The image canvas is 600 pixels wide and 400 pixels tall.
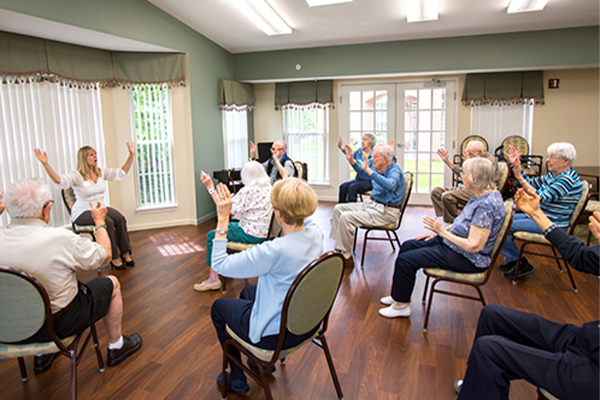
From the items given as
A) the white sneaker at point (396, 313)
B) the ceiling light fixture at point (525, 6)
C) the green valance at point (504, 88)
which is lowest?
the white sneaker at point (396, 313)

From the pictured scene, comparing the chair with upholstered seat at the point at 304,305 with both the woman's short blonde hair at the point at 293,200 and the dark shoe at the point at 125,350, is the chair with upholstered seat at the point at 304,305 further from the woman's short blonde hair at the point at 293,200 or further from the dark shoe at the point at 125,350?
the dark shoe at the point at 125,350

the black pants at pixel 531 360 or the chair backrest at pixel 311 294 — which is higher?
the chair backrest at pixel 311 294

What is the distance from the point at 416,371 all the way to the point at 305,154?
581 cm

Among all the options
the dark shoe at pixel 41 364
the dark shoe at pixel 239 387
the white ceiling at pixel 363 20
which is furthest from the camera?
the white ceiling at pixel 363 20

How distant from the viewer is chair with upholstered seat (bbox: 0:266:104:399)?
160 centimetres

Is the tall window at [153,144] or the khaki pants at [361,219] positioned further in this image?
the tall window at [153,144]

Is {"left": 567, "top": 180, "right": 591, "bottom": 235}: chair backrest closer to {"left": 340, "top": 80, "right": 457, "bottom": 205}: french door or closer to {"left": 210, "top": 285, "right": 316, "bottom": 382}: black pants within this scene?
{"left": 210, "top": 285, "right": 316, "bottom": 382}: black pants

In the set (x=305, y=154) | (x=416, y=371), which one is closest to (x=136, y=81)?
(x=305, y=154)

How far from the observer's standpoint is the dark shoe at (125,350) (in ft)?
7.52

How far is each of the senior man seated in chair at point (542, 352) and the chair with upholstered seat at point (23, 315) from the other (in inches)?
73.2

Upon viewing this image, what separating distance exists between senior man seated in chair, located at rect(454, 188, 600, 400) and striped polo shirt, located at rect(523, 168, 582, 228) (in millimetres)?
1745

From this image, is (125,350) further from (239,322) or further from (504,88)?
(504,88)

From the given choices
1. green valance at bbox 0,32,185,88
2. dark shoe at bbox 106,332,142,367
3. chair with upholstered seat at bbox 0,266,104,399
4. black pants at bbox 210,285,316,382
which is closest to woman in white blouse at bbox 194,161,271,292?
dark shoe at bbox 106,332,142,367

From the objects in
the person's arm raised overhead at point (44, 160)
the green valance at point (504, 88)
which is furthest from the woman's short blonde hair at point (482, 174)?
the green valance at point (504, 88)
